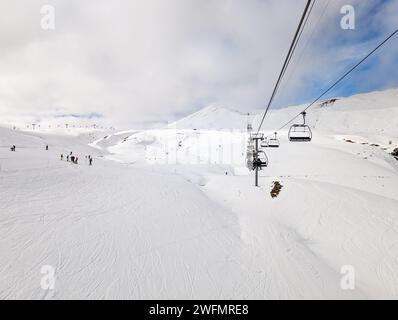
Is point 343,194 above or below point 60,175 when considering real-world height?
below

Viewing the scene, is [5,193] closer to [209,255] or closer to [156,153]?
[209,255]

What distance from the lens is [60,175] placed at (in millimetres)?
22266

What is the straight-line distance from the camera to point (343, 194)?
20188 mm

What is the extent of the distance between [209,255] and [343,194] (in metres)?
14.5

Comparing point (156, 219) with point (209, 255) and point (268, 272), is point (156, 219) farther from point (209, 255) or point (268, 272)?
point (268, 272)

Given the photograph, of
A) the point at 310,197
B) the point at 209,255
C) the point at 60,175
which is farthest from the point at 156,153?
the point at 209,255

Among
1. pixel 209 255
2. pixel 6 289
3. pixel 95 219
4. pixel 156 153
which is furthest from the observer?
pixel 156 153

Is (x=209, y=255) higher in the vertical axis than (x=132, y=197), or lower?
lower

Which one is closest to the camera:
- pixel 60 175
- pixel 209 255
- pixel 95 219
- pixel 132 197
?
pixel 209 255
